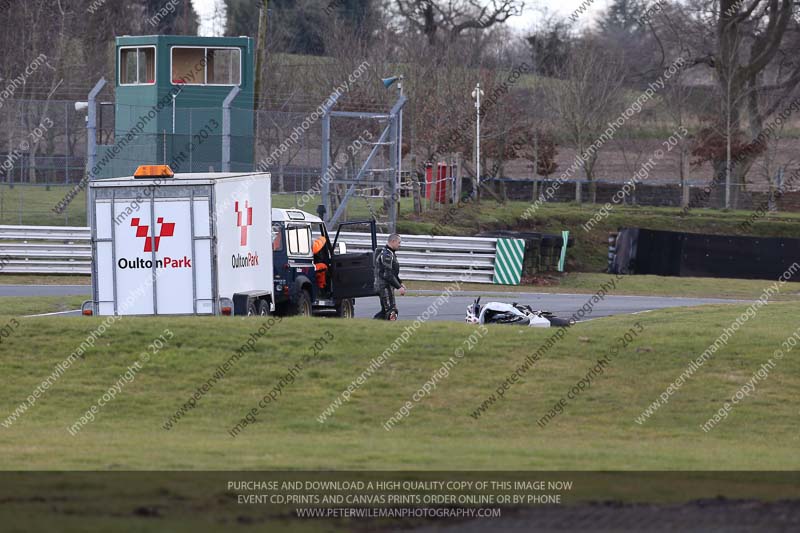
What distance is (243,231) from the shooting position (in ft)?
57.6

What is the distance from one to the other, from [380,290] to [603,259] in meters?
24.8

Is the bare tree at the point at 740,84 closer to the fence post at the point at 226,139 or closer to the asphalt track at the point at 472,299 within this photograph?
the asphalt track at the point at 472,299

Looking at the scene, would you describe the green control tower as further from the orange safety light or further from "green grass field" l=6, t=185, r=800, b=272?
the orange safety light

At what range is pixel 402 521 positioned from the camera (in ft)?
24.5

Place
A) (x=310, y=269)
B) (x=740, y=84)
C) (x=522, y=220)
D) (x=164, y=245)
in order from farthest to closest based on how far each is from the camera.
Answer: (x=740, y=84), (x=522, y=220), (x=310, y=269), (x=164, y=245)

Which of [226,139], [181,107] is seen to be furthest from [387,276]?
[181,107]

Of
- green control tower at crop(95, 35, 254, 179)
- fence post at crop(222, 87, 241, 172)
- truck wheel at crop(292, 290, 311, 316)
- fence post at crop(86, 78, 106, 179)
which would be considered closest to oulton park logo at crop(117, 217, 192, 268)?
truck wheel at crop(292, 290, 311, 316)

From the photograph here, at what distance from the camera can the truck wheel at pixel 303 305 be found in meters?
19.4

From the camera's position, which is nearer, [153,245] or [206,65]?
[153,245]

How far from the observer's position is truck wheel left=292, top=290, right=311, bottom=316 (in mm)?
19391

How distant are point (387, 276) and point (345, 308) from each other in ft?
7.94

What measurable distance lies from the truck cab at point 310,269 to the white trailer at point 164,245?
2330 millimetres

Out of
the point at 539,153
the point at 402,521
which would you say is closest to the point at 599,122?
the point at 539,153

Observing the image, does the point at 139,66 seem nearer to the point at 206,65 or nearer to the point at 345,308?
the point at 206,65
